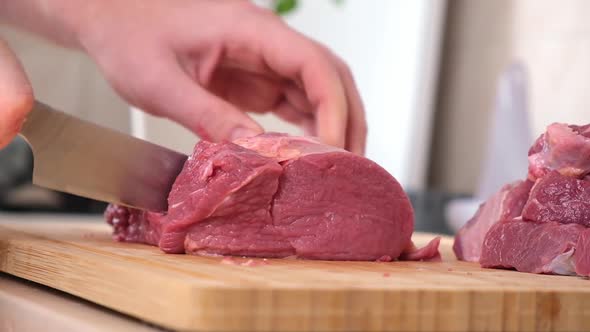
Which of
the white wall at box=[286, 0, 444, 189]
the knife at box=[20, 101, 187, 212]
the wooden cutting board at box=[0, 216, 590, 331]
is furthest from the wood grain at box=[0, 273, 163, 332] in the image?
the white wall at box=[286, 0, 444, 189]

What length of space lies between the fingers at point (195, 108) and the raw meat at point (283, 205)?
0.43 m

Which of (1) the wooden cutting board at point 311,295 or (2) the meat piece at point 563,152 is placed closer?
(1) the wooden cutting board at point 311,295

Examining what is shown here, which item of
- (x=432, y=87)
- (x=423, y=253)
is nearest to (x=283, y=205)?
(x=423, y=253)

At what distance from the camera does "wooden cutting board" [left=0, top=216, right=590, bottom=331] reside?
4.18 feet

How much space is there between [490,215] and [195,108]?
97cm

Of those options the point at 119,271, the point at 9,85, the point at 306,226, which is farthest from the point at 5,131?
the point at 306,226

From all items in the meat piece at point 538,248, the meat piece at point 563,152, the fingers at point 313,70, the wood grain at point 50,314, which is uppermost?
the fingers at point 313,70

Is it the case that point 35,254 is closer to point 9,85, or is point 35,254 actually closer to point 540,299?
point 9,85

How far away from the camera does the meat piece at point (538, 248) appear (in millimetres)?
1776

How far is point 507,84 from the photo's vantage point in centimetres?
452

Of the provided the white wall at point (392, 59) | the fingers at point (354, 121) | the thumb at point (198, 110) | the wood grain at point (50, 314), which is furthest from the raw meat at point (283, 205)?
the white wall at point (392, 59)

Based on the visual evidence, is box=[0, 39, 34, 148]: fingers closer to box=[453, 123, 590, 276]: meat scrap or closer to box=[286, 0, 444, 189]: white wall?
box=[453, 123, 590, 276]: meat scrap

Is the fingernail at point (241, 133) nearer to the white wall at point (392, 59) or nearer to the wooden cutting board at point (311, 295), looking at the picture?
the wooden cutting board at point (311, 295)

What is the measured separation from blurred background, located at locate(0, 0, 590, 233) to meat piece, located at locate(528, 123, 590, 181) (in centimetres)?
234
